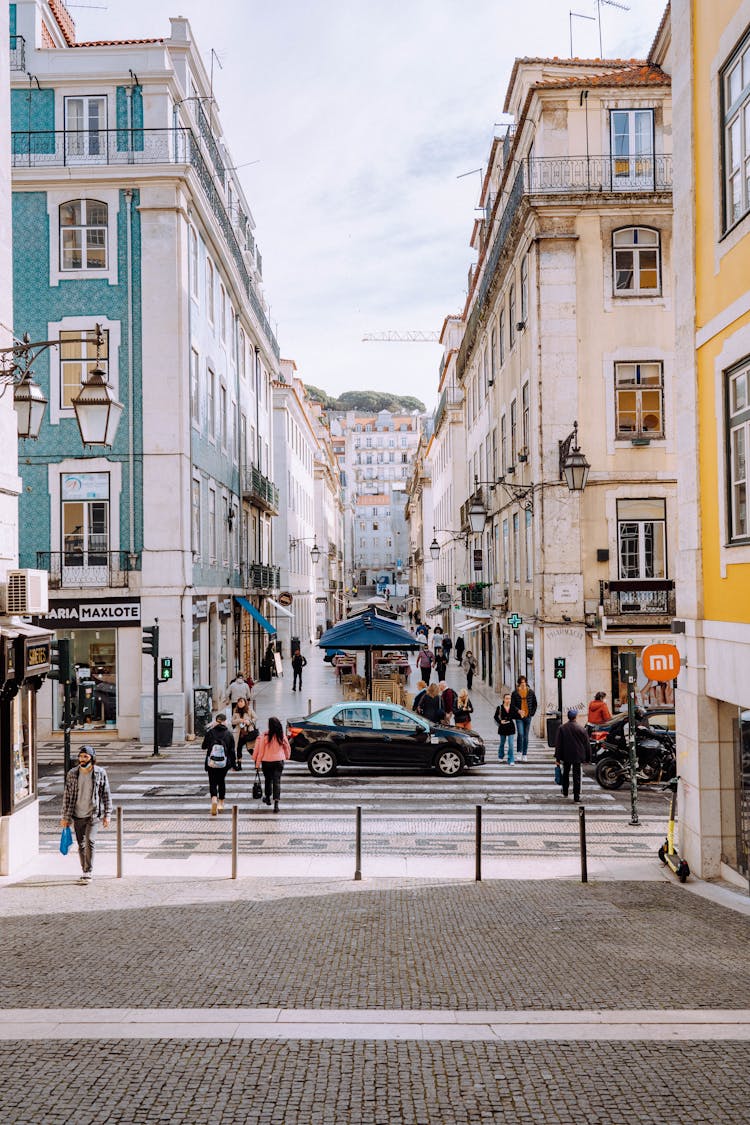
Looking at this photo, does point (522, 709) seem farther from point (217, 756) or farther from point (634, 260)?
point (634, 260)

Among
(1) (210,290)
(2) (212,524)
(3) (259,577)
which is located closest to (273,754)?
(2) (212,524)

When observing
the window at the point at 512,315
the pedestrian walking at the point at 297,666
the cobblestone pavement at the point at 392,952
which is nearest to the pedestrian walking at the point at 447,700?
the cobblestone pavement at the point at 392,952

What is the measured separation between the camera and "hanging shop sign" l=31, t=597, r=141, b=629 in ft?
79.6

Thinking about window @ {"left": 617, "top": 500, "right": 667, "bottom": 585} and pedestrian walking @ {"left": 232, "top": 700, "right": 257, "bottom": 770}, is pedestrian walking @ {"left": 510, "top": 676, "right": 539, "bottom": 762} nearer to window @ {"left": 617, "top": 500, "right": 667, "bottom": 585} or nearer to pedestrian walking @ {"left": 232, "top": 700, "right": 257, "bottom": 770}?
pedestrian walking @ {"left": 232, "top": 700, "right": 257, "bottom": 770}

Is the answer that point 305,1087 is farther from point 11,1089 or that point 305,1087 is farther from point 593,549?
point 593,549

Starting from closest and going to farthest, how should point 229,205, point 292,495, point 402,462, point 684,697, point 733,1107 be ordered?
point 733,1107 < point 684,697 < point 229,205 < point 292,495 < point 402,462

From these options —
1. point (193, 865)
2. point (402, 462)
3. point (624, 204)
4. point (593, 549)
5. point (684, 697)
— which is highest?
point (402, 462)

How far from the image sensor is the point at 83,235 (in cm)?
2517

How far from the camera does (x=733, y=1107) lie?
17.6 feet

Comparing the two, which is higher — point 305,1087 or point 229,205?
point 229,205

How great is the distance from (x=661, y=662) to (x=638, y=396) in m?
14.3

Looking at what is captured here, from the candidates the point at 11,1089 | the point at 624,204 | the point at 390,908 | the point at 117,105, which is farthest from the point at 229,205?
the point at 11,1089

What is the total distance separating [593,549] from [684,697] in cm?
1313

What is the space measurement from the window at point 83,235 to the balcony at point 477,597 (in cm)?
1875
